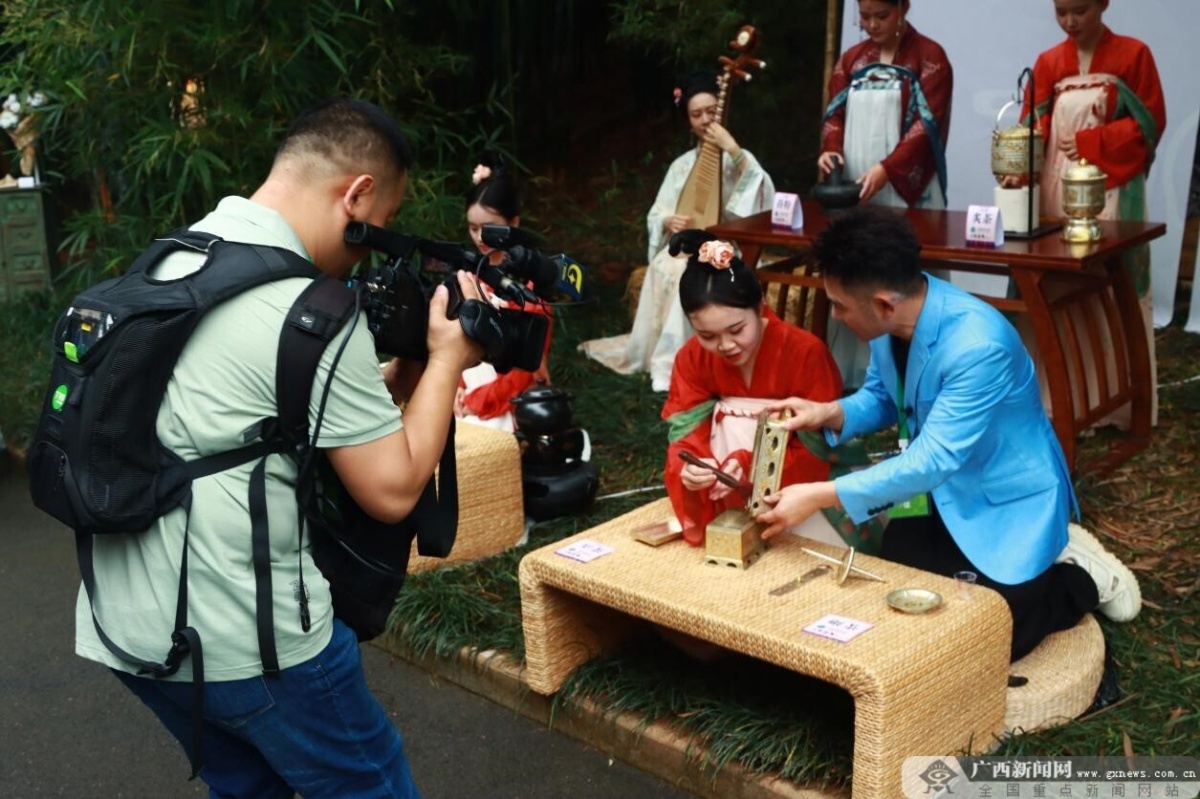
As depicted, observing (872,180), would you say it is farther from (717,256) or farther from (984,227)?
(717,256)

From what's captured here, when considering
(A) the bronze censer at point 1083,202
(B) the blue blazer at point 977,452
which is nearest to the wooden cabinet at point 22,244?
(A) the bronze censer at point 1083,202

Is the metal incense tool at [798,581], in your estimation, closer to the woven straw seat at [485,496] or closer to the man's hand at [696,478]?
the man's hand at [696,478]

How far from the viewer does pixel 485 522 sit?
15.0 ft

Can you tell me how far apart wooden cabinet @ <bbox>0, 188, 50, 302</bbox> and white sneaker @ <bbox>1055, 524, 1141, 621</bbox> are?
314 inches

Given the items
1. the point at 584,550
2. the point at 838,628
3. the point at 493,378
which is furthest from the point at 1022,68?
the point at 838,628

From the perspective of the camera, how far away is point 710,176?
648 cm

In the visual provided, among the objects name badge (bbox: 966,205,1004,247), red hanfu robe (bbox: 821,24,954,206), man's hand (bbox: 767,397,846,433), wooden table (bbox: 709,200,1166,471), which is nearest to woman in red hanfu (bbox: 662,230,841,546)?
man's hand (bbox: 767,397,846,433)

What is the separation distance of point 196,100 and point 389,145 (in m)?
4.56

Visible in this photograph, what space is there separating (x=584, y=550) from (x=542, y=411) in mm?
1282

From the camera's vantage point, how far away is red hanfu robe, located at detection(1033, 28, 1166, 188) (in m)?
5.36

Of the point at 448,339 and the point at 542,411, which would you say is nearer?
the point at 448,339

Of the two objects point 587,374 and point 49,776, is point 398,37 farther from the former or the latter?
point 49,776

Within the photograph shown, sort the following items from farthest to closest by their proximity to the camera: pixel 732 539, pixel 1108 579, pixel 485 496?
pixel 485 496
pixel 1108 579
pixel 732 539

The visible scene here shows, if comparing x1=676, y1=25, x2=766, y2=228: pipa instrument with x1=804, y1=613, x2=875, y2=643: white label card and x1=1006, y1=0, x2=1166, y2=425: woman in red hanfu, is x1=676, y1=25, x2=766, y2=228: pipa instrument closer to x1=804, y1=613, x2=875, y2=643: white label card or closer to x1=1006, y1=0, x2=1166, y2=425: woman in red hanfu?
x1=1006, y1=0, x2=1166, y2=425: woman in red hanfu
